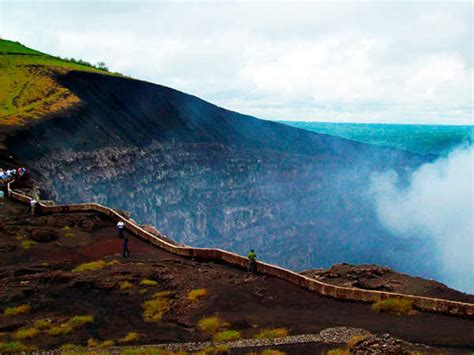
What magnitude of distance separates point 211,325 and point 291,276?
5.81 meters

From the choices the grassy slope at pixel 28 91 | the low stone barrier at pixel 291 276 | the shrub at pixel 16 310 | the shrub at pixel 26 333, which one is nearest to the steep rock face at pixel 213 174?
the grassy slope at pixel 28 91

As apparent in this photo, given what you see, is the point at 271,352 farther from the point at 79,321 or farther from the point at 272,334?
the point at 79,321

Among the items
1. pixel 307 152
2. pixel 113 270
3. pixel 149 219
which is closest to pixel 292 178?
pixel 307 152

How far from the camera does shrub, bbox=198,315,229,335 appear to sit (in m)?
19.5

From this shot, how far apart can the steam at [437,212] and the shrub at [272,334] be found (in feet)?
285

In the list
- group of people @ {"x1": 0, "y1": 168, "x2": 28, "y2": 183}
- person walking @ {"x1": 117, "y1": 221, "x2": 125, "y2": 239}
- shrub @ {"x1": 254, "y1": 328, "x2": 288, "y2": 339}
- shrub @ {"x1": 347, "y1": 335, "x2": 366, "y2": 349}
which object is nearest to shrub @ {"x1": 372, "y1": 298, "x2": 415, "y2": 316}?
shrub @ {"x1": 347, "y1": 335, "x2": 366, "y2": 349}

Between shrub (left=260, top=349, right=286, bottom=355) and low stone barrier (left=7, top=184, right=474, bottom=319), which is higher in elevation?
low stone barrier (left=7, top=184, right=474, bottom=319)

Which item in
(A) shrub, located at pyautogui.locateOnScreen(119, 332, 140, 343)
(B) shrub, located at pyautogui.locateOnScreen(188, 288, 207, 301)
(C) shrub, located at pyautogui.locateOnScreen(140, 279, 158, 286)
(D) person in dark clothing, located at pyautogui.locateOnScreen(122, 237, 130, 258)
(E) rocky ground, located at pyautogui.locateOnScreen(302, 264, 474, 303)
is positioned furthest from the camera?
(D) person in dark clothing, located at pyautogui.locateOnScreen(122, 237, 130, 258)

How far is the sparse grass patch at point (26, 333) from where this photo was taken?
738 inches

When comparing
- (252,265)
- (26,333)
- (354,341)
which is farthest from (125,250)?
(354,341)

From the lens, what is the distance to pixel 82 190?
6738 centimetres

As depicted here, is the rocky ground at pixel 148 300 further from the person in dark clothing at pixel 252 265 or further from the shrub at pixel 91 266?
the person in dark clothing at pixel 252 265

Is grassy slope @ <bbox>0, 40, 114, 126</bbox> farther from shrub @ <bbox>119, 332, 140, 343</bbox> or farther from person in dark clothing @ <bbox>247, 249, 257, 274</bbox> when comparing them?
shrub @ <bbox>119, 332, 140, 343</bbox>

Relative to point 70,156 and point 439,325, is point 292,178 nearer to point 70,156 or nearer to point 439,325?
point 70,156
